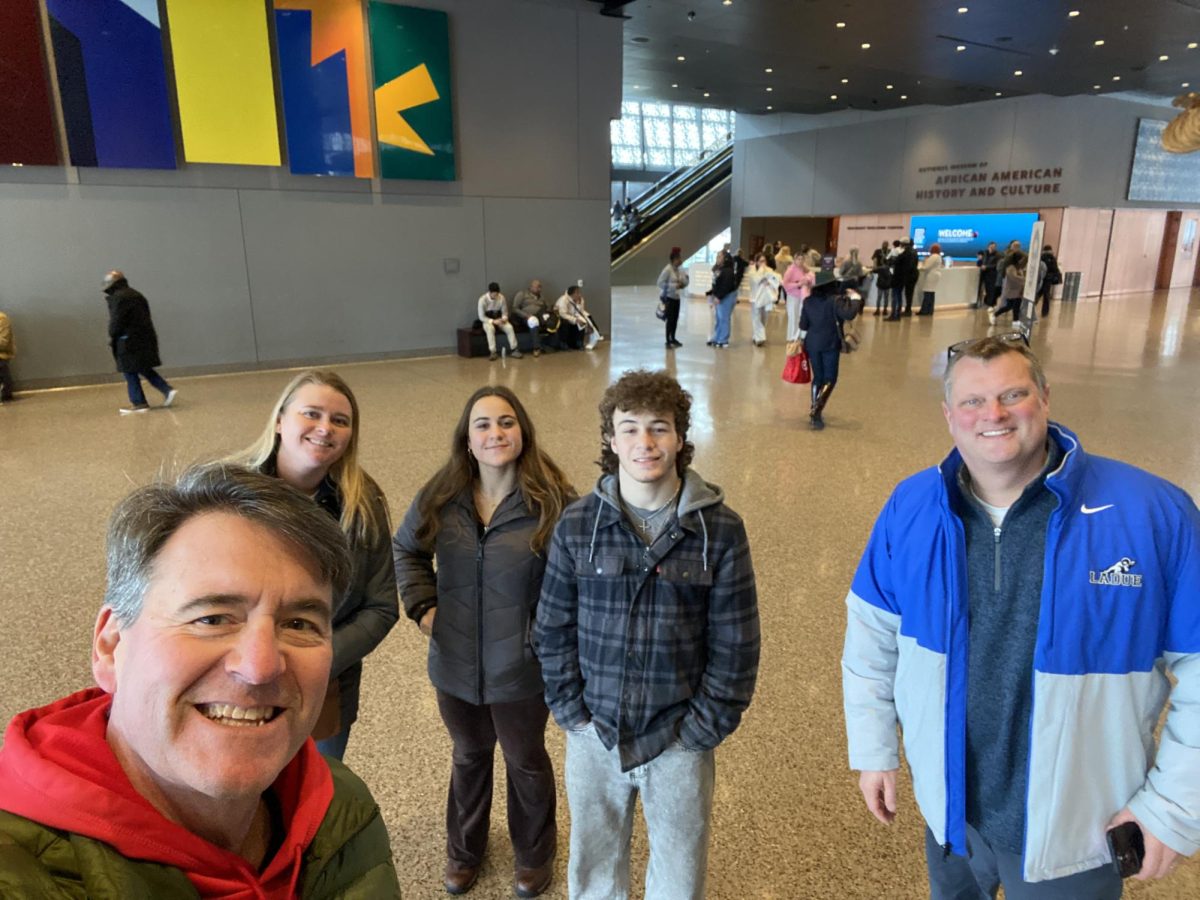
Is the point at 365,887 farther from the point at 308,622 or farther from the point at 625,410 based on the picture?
the point at 625,410

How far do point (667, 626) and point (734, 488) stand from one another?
4296 millimetres

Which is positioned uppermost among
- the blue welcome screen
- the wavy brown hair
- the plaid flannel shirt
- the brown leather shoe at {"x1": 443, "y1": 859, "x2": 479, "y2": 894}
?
the blue welcome screen

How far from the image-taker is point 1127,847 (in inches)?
58.3

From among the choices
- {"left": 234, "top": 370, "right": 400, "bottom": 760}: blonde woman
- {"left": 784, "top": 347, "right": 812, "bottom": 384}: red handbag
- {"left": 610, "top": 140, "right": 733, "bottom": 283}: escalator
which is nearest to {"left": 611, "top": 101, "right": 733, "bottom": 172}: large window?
{"left": 610, "top": 140, "right": 733, "bottom": 283}: escalator

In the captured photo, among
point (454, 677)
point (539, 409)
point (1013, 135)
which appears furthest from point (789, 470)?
point (1013, 135)

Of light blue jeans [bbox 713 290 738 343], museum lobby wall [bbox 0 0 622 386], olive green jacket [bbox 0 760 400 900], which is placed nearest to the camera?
olive green jacket [bbox 0 760 400 900]

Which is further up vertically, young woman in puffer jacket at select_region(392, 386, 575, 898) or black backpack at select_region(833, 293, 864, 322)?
black backpack at select_region(833, 293, 864, 322)

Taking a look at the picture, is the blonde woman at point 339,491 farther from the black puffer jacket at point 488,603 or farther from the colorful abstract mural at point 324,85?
the colorful abstract mural at point 324,85

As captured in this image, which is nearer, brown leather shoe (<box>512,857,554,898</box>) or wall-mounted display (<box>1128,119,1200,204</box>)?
brown leather shoe (<box>512,857,554,898</box>)

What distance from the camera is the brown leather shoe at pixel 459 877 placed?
2291mm

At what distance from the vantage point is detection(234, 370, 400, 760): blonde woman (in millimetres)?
2059

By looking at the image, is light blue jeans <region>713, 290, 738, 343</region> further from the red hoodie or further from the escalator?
the red hoodie

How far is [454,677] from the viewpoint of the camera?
2223 mm

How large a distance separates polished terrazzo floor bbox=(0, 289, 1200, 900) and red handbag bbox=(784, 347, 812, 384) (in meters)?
0.52
